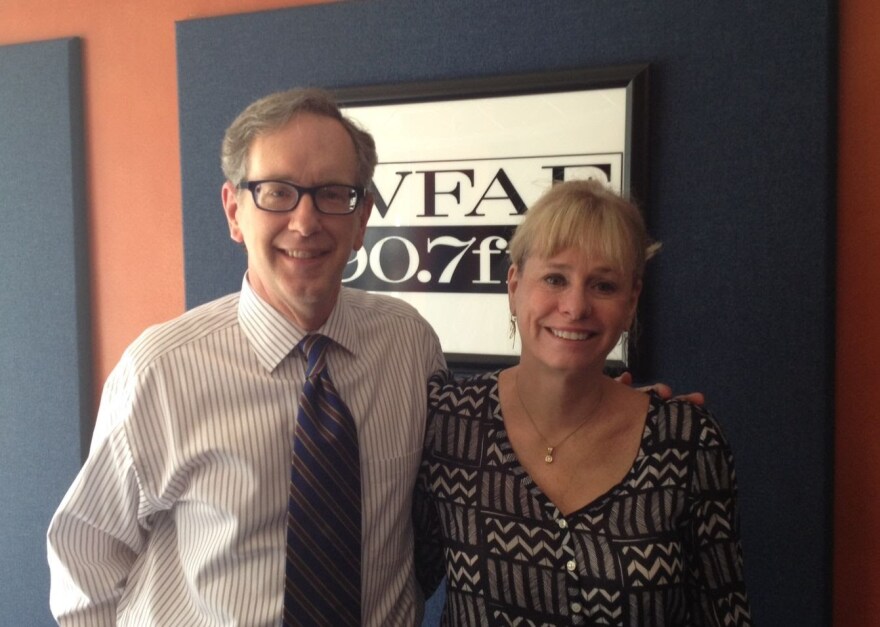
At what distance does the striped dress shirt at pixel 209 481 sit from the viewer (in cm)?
126

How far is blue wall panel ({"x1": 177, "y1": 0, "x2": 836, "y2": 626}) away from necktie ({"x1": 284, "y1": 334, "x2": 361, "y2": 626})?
85 cm

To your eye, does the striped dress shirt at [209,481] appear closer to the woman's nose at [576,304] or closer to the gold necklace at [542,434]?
the gold necklace at [542,434]

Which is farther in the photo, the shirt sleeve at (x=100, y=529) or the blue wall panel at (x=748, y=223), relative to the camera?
the blue wall panel at (x=748, y=223)

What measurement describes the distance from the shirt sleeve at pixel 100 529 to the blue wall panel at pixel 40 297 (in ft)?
4.04

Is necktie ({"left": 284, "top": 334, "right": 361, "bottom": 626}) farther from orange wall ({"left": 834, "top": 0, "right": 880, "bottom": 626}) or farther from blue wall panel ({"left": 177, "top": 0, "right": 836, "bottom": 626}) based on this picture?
orange wall ({"left": 834, "top": 0, "right": 880, "bottom": 626})

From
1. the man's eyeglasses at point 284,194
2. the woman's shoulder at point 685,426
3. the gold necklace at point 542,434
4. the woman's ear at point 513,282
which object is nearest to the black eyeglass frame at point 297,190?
the man's eyeglasses at point 284,194

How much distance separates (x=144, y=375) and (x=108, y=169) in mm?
1420

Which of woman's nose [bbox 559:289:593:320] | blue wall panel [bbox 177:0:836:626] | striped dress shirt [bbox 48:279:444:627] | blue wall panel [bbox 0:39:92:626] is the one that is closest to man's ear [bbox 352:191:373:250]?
striped dress shirt [bbox 48:279:444:627]

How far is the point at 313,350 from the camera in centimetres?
133

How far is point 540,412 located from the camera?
1.39 metres

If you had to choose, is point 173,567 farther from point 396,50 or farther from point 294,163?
point 396,50

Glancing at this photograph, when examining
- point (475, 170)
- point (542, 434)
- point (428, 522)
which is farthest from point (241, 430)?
point (475, 170)

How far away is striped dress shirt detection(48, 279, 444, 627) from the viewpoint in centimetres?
126

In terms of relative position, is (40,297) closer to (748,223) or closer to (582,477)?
(582,477)
